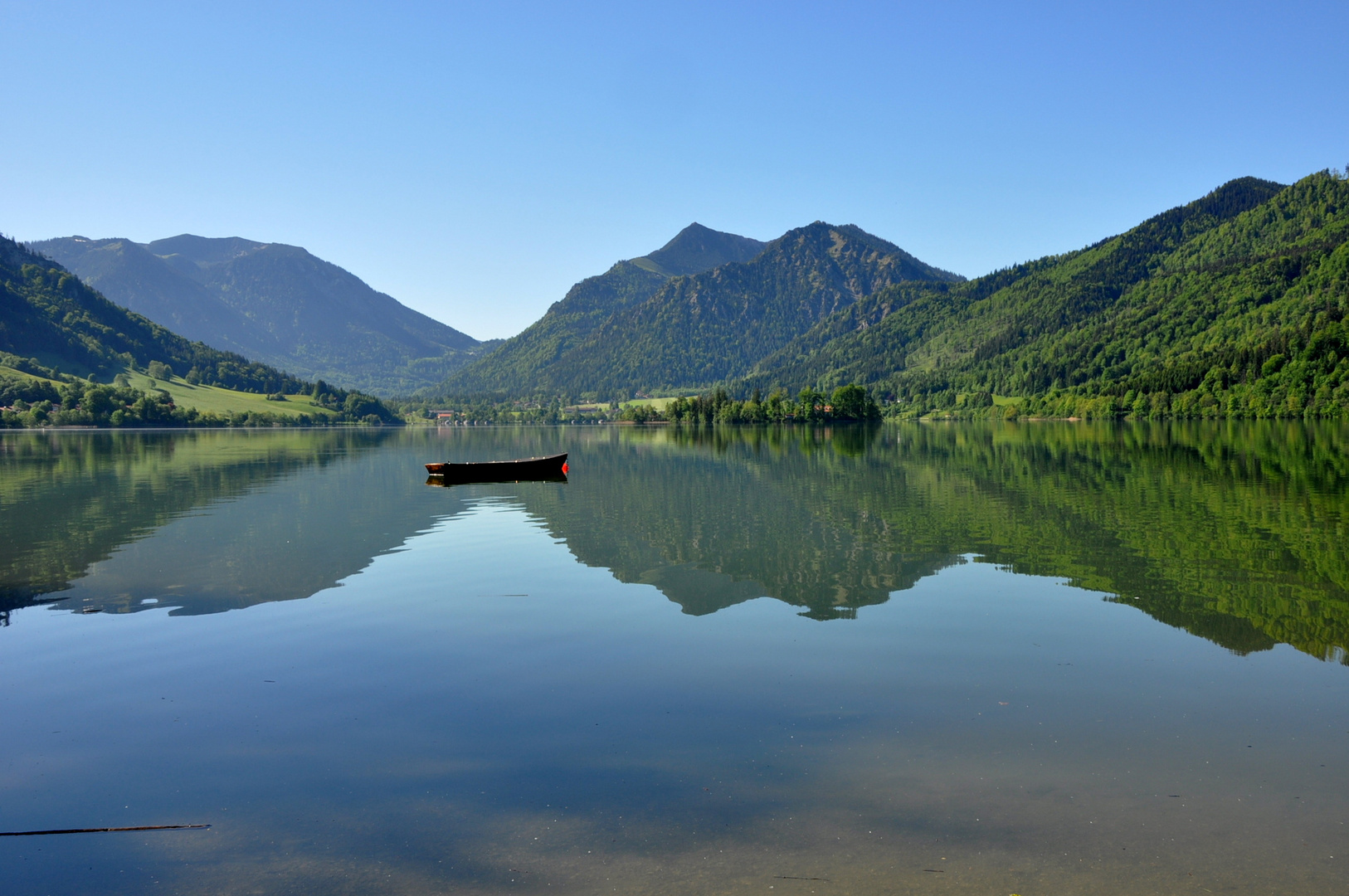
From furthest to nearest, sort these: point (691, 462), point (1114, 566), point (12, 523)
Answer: point (691, 462)
point (12, 523)
point (1114, 566)

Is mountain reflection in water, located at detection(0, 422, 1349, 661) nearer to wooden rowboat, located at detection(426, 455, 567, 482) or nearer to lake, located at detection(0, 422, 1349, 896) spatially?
lake, located at detection(0, 422, 1349, 896)

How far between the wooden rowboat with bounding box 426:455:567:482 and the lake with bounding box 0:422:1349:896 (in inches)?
1331

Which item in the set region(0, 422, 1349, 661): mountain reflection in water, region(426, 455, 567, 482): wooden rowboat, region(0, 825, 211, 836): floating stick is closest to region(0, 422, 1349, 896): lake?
region(0, 825, 211, 836): floating stick

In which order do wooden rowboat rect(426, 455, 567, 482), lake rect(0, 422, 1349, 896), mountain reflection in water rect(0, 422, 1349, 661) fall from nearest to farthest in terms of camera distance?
lake rect(0, 422, 1349, 896)
mountain reflection in water rect(0, 422, 1349, 661)
wooden rowboat rect(426, 455, 567, 482)

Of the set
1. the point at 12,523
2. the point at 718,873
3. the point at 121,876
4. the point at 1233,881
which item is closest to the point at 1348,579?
the point at 1233,881

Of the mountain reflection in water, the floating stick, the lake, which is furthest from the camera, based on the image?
the mountain reflection in water

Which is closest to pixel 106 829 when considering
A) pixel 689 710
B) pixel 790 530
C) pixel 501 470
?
pixel 689 710

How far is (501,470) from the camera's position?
74625 millimetres

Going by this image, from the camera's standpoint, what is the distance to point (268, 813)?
1135cm

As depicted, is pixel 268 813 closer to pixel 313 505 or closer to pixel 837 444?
pixel 313 505

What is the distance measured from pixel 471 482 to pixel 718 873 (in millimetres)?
61392

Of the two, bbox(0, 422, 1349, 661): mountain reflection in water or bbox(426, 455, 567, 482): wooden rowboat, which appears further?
bbox(426, 455, 567, 482): wooden rowboat

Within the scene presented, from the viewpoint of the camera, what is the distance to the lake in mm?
10078

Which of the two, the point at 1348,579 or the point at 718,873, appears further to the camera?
the point at 1348,579
